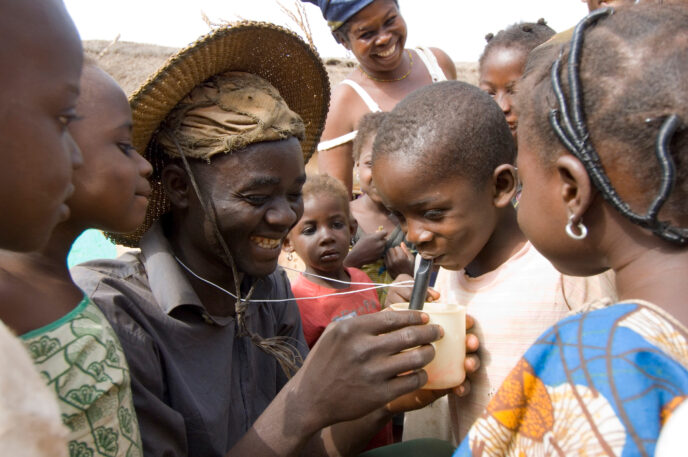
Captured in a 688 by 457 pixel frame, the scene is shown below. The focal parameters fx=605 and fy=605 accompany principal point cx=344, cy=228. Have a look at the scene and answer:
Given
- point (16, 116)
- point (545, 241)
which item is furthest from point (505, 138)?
point (16, 116)

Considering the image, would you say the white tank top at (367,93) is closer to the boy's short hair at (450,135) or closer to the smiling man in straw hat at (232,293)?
the smiling man in straw hat at (232,293)

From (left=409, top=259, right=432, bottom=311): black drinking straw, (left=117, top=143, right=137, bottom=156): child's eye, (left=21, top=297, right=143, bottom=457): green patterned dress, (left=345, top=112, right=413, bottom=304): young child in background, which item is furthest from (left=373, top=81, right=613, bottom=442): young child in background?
(left=345, top=112, right=413, bottom=304): young child in background

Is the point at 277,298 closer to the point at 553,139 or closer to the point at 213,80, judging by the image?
the point at 213,80

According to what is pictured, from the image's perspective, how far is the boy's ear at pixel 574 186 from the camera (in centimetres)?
112

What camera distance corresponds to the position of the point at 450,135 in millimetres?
1877

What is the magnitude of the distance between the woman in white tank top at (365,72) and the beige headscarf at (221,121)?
75.2 inches

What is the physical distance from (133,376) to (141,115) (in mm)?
800

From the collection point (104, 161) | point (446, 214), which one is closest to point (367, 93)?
point (446, 214)

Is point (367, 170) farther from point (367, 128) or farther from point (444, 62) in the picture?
point (444, 62)

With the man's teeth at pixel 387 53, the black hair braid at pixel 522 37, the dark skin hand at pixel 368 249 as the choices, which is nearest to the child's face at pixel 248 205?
the dark skin hand at pixel 368 249

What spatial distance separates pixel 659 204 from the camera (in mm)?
1048

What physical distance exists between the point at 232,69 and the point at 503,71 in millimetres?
1714

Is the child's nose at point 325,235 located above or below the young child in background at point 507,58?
below

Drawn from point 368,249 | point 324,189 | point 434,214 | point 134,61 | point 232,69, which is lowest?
point 134,61
